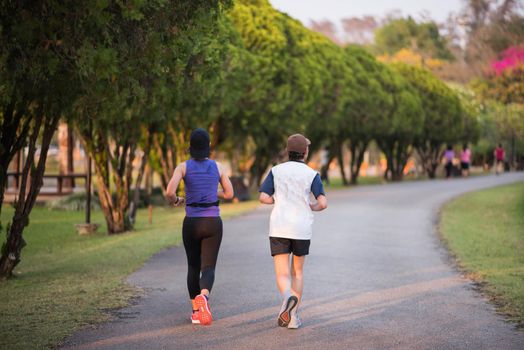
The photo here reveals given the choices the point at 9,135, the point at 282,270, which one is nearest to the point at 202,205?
the point at 282,270

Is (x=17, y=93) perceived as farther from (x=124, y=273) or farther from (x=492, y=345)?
(x=492, y=345)

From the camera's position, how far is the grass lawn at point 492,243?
410 inches

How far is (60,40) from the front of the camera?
844 centimetres

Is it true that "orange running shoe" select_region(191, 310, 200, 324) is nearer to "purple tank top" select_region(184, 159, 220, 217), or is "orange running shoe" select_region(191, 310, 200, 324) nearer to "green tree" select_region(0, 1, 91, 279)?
"purple tank top" select_region(184, 159, 220, 217)

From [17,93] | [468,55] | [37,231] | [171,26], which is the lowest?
[37,231]

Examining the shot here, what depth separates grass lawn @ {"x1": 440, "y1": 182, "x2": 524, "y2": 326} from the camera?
10414 millimetres

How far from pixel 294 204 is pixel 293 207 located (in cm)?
3

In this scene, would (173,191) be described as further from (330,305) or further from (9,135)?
(9,135)

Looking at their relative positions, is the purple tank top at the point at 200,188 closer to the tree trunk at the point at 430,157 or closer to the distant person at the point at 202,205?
the distant person at the point at 202,205

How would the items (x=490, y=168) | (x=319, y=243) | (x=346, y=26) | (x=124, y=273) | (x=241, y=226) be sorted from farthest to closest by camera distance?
1. (x=346, y=26)
2. (x=490, y=168)
3. (x=241, y=226)
4. (x=319, y=243)
5. (x=124, y=273)

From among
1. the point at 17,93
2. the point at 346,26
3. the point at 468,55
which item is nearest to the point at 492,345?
the point at 17,93

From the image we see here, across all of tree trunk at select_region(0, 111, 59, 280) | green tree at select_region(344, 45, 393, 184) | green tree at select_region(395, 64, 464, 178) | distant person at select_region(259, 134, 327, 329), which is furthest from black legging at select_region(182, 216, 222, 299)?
green tree at select_region(395, 64, 464, 178)

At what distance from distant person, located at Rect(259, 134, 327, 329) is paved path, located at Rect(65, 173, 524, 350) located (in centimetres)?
54

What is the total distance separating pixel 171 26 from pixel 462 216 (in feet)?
49.8
